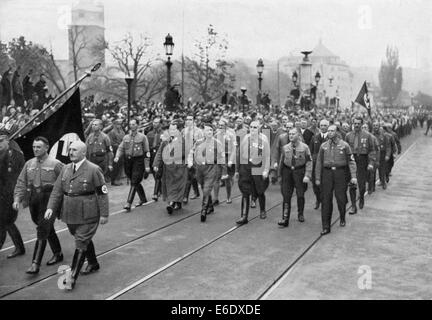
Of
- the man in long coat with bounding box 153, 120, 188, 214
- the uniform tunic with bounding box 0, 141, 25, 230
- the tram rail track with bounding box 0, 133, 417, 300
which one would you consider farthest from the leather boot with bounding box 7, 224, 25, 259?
the man in long coat with bounding box 153, 120, 188, 214

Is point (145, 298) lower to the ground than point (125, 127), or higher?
lower

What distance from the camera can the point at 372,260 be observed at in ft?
26.4

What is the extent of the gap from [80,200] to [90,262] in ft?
3.14

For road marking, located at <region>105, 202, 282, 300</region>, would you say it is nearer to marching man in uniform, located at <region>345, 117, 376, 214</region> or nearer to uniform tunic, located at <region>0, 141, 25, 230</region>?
uniform tunic, located at <region>0, 141, 25, 230</region>

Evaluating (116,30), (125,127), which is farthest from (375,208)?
(116,30)

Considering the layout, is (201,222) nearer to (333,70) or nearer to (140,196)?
(140,196)

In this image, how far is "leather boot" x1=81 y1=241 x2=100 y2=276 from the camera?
739 centimetres

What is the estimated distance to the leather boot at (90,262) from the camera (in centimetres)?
739

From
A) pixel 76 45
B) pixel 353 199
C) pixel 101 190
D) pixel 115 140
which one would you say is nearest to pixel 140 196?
pixel 115 140

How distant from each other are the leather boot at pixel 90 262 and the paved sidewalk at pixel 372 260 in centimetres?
243
